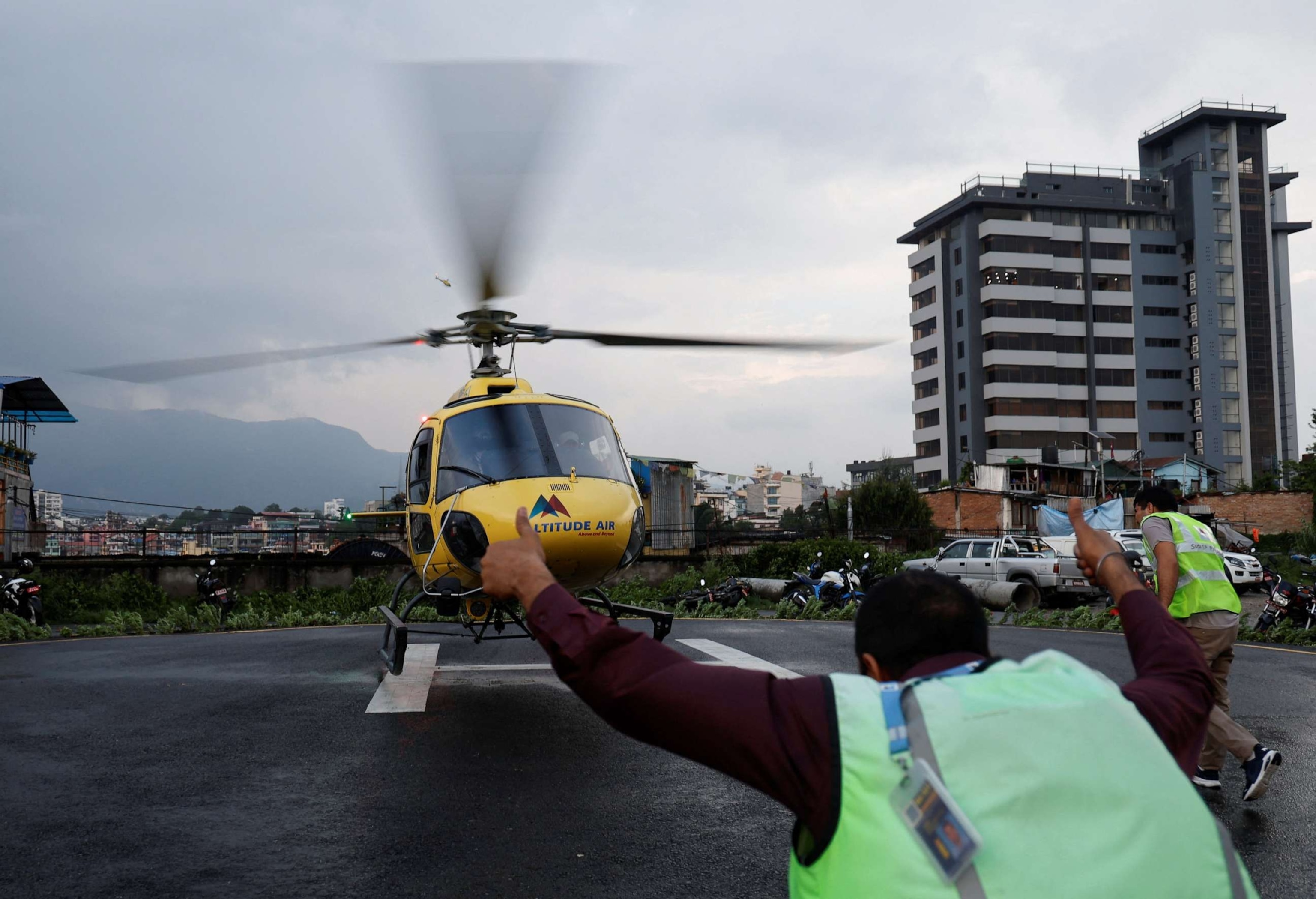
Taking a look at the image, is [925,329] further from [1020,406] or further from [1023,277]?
[1020,406]

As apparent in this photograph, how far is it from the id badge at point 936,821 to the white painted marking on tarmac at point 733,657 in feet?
25.9

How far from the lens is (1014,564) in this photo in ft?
74.4

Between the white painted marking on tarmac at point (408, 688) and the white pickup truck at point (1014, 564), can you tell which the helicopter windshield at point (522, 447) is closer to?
the white painted marking on tarmac at point (408, 688)

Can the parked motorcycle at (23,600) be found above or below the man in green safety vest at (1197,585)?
below

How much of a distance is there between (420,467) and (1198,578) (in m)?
6.91

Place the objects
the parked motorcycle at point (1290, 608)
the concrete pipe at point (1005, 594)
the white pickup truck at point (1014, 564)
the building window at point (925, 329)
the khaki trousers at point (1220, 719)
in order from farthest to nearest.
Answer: the building window at point (925, 329) < the white pickup truck at point (1014, 564) < the concrete pipe at point (1005, 594) < the parked motorcycle at point (1290, 608) < the khaki trousers at point (1220, 719)

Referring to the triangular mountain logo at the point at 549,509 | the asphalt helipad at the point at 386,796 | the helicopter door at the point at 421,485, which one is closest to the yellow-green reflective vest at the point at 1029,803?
the asphalt helipad at the point at 386,796

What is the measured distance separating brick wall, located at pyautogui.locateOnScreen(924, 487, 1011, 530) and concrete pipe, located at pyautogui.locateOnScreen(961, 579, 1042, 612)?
30.1 metres

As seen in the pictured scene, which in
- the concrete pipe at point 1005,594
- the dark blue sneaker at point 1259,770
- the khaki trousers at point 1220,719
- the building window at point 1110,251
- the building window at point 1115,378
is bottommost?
the concrete pipe at point 1005,594

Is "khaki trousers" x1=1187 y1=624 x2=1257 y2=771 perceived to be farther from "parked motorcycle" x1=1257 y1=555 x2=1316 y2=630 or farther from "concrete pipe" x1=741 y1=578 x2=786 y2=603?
"concrete pipe" x1=741 y1=578 x2=786 y2=603

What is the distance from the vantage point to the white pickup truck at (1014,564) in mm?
22172

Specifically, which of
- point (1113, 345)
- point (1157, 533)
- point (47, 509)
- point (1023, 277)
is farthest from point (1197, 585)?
point (1113, 345)

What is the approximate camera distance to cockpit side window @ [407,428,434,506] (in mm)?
10094

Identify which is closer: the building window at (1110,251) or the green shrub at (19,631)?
the green shrub at (19,631)
